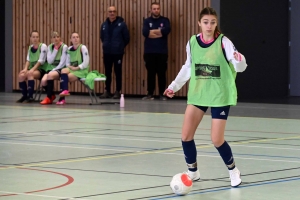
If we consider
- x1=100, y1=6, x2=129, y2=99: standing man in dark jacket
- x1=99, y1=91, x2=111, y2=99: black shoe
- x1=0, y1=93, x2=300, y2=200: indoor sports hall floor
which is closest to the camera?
x1=0, y1=93, x2=300, y2=200: indoor sports hall floor

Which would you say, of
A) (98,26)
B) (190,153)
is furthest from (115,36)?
(190,153)

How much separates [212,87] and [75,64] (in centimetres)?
1041

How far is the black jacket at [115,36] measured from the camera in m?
19.3

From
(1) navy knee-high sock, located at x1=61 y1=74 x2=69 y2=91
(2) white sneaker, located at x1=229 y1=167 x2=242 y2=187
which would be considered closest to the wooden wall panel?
(1) navy knee-high sock, located at x1=61 y1=74 x2=69 y2=91

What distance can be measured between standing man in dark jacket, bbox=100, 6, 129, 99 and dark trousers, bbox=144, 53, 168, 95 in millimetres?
787

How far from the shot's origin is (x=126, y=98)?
19.7 meters

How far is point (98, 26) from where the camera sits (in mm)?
20672

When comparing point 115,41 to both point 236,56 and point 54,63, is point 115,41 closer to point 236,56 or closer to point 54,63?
point 54,63

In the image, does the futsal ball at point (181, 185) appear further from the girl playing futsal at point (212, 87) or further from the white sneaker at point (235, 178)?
the girl playing futsal at point (212, 87)

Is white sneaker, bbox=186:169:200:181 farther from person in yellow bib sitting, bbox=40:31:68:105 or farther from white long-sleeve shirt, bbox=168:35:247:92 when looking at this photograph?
person in yellow bib sitting, bbox=40:31:68:105

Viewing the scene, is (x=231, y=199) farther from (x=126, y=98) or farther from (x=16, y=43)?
(x=16, y=43)

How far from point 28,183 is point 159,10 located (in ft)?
41.0

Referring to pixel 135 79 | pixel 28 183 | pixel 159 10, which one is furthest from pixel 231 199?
pixel 135 79

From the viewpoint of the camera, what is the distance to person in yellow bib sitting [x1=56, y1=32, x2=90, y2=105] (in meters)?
16.7
